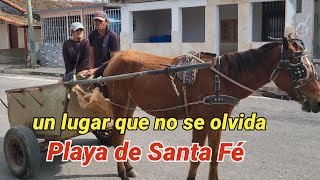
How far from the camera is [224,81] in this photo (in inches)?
153

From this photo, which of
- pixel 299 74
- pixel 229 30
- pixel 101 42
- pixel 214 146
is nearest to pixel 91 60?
pixel 101 42

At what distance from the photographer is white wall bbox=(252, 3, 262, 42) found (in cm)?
1786

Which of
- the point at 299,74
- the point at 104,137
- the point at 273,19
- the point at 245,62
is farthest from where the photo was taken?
the point at 273,19

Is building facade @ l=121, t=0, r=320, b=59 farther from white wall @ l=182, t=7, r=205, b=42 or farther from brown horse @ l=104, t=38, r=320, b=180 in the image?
brown horse @ l=104, t=38, r=320, b=180

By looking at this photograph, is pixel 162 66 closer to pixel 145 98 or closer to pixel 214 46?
pixel 145 98

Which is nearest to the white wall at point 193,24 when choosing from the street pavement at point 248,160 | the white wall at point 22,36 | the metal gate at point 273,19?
the metal gate at point 273,19

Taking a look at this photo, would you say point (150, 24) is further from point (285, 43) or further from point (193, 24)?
point (285, 43)

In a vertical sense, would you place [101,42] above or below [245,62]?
above

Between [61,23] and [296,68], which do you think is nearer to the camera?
[296,68]

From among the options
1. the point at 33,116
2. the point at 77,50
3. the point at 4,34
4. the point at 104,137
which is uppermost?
the point at 4,34

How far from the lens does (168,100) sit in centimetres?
423

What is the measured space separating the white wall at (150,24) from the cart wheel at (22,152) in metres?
16.1

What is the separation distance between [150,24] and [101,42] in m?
16.6

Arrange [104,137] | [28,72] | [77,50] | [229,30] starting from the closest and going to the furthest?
1. [77,50]
2. [104,137]
3. [229,30]
4. [28,72]
